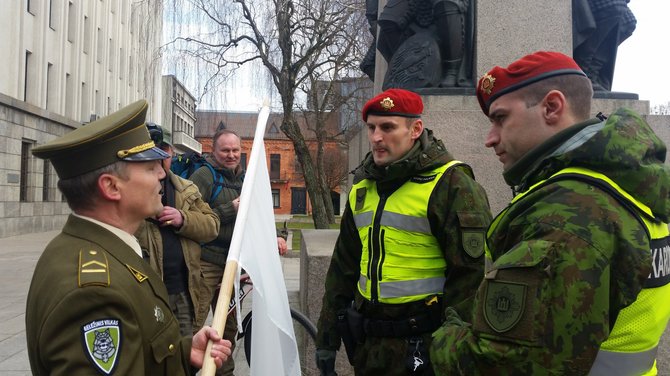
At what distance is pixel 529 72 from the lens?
5.47 feet

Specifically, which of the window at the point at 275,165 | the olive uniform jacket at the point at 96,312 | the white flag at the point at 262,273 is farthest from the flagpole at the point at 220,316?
the window at the point at 275,165

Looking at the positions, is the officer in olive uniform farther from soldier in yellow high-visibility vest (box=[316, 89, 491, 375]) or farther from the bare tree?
the bare tree

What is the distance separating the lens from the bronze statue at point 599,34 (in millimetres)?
4945

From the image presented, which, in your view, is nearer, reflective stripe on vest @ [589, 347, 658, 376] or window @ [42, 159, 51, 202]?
reflective stripe on vest @ [589, 347, 658, 376]

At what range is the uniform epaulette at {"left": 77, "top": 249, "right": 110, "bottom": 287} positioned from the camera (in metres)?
1.67

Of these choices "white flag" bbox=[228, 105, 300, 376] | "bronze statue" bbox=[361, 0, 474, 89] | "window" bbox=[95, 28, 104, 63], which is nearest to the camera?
"white flag" bbox=[228, 105, 300, 376]

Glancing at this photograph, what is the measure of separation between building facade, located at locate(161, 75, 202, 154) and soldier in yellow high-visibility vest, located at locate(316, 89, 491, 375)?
37343 mm

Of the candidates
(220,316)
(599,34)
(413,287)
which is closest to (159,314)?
(220,316)

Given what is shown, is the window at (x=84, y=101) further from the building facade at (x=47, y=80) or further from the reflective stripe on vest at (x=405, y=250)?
the reflective stripe on vest at (x=405, y=250)

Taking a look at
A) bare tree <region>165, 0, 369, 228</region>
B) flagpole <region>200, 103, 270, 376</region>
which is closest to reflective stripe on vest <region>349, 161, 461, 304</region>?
flagpole <region>200, 103, 270, 376</region>

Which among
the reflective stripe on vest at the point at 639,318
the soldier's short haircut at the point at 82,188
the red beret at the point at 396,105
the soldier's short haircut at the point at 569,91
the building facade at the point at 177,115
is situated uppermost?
the building facade at the point at 177,115

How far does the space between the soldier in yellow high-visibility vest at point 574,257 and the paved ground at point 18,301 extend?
2838 mm

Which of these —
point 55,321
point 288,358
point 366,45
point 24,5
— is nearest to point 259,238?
point 288,358

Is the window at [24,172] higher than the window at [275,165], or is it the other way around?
the window at [275,165]
